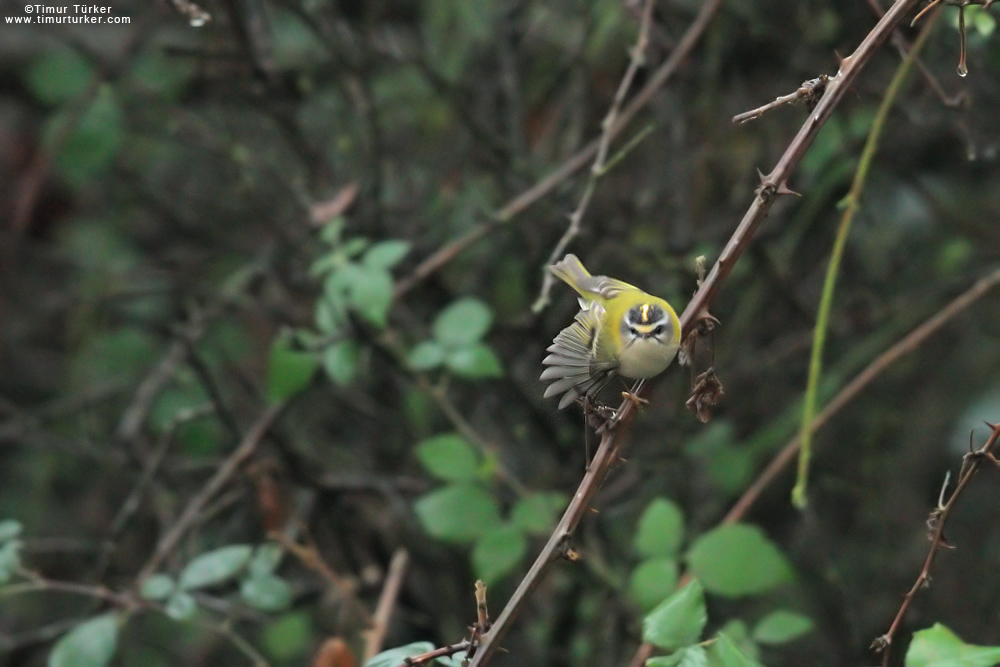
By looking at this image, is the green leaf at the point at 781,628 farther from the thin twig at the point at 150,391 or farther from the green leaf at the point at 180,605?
the thin twig at the point at 150,391

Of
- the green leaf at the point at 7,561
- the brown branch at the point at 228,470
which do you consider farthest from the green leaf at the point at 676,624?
the brown branch at the point at 228,470

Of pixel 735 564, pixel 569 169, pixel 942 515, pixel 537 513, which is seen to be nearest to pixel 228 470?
pixel 537 513

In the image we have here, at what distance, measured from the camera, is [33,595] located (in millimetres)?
2922

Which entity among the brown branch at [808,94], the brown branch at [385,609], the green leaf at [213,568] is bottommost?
the brown branch at [385,609]

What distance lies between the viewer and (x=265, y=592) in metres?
1.53

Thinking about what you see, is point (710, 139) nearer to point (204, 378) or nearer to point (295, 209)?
point (295, 209)

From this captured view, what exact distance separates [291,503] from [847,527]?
1.31 metres

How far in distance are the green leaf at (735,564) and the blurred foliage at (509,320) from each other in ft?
1.11

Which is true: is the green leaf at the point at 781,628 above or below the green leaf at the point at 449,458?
below

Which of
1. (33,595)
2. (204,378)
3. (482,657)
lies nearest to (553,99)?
(204,378)

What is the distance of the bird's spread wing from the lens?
98 centimetres

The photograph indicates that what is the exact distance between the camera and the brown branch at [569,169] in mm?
1848

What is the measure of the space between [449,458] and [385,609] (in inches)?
12.4

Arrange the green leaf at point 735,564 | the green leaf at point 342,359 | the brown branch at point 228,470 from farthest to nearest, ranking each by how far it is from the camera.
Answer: the brown branch at point 228,470, the green leaf at point 342,359, the green leaf at point 735,564
